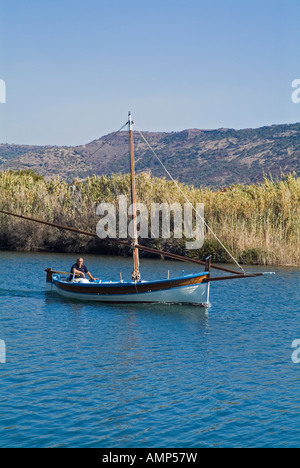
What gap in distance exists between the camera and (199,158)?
16012 centimetres

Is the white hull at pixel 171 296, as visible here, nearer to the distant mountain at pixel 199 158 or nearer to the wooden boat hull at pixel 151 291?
the wooden boat hull at pixel 151 291

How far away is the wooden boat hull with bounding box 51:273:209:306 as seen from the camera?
2514cm

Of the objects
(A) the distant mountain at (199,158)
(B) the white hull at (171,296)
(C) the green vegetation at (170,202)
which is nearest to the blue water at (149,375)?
(B) the white hull at (171,296)

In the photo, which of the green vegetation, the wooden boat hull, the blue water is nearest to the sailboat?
the wooden boat hull

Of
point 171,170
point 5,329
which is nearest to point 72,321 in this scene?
point 5,329

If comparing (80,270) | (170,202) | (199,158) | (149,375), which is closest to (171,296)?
(80,270)

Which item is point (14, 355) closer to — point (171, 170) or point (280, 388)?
point (280, 388)

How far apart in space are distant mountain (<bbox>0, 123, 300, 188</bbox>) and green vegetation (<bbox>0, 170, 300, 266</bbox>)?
246 feet

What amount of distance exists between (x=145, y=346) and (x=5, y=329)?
4711mm

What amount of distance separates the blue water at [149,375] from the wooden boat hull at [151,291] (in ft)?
1.97

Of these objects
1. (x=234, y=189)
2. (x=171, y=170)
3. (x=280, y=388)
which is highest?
(x=171, y=170)

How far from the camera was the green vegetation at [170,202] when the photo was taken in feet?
131

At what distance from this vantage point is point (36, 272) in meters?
35.9

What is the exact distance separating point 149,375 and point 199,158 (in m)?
147
